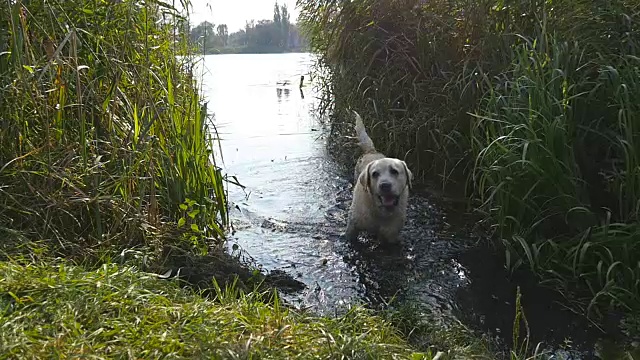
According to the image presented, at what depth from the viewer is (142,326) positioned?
238 centimetres

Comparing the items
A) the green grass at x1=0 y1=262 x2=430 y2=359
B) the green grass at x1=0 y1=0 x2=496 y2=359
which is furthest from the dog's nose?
the green grass at x1=0 y1=262 x2=430 y2=359

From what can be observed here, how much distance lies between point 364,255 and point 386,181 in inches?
24.3

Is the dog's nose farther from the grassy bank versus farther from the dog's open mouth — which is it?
the grassy bank

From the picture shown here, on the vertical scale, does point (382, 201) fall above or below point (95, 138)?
below

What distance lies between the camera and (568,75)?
416 cm

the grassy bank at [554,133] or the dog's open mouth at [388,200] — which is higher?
the grassy bank at [554,133]

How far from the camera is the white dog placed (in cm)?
466

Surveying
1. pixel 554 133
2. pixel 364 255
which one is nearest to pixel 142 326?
pixel 364 255

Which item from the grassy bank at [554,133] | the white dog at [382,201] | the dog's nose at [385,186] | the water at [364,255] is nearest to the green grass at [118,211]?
the water at [364,255]

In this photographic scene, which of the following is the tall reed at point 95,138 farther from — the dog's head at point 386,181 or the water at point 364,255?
the dog's head at point 386,181

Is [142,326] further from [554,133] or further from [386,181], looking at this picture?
[554,133]

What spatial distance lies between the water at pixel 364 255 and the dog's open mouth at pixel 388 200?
14.5 inches

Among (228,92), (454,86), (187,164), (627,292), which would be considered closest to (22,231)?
(187,164)

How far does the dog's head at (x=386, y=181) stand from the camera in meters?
4.61
